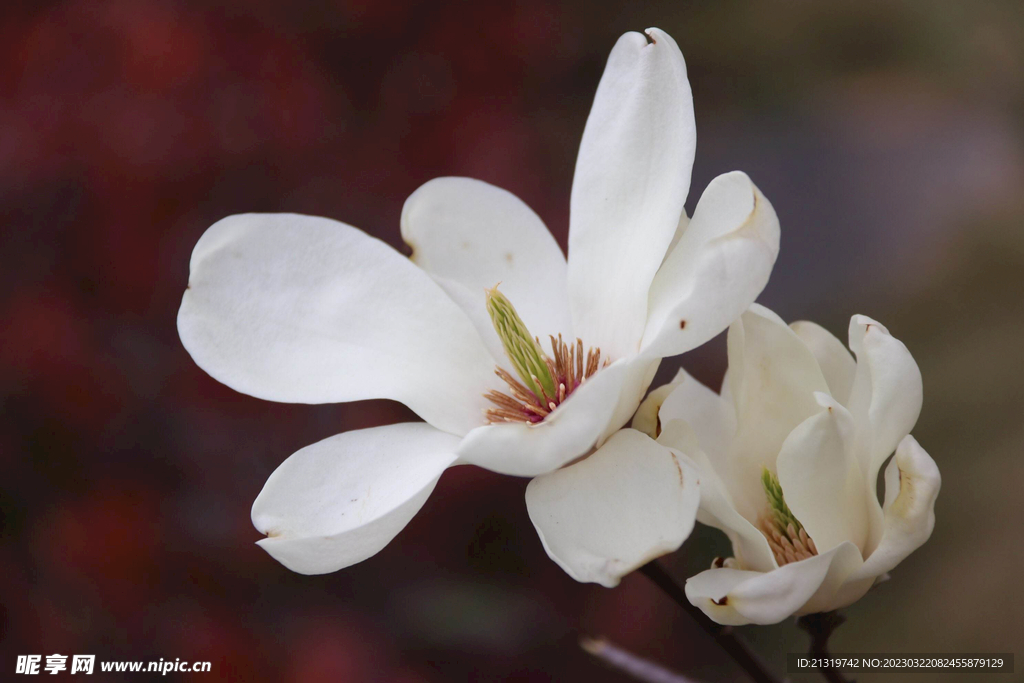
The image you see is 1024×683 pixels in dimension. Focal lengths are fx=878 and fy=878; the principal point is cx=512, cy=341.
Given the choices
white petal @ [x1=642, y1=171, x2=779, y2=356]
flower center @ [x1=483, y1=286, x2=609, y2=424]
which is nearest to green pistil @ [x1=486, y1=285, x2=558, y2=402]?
flower center @ [x1=483, y1=286, x2=609, y2=424]

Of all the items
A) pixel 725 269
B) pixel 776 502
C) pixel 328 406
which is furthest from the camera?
pixel 328 406

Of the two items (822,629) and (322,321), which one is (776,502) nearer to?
(822,629)

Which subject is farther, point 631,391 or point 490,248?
point 490,248

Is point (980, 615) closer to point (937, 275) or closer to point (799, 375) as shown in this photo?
point (937, 275)

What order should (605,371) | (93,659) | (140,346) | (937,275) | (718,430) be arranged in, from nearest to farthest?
(605,371) < (718,430) < (93,659) < (140,346) < (937,275)

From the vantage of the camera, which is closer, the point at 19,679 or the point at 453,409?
the point at 453,409

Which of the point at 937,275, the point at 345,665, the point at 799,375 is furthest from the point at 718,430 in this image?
the point at 937,275

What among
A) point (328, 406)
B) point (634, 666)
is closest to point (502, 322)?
point (634, 666)
